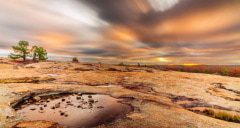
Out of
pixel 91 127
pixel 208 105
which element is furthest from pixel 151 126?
pixel 208 105

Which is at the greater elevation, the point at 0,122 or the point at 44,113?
the point at 0,122

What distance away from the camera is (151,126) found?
413 cm

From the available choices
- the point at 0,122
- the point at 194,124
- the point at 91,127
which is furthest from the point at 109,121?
the point at 0,122

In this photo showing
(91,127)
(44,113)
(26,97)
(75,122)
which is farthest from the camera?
(26,97)

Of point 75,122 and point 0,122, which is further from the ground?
point 0,122

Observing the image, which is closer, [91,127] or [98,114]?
[91,127]

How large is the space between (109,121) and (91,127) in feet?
2.78

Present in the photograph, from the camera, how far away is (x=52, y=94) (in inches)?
336

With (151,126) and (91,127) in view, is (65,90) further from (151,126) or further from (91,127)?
(151,126)

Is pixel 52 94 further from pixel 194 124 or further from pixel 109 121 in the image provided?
pixel 194 124

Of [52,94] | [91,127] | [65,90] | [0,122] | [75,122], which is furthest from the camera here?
[65,90]

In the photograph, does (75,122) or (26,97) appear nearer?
(75,122)

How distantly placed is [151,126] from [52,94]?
8.29m

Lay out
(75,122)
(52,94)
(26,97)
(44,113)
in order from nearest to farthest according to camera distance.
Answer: (75,122), (44,113), (26,97), (52,94)
